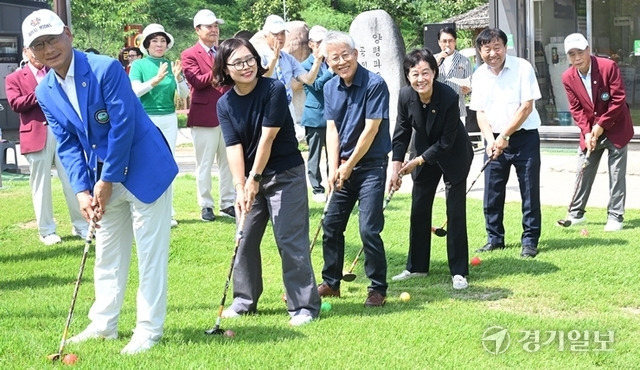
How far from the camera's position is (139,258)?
5570 mm

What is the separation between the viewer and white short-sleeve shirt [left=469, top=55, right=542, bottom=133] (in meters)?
8.44

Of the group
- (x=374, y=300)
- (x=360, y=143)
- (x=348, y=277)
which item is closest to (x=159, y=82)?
(x=348, y=277)

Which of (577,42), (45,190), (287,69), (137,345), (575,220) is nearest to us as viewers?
(137,345)

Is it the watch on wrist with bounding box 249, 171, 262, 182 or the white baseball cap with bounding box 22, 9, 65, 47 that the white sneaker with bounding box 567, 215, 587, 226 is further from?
the white baseball cap with bounding box 22, 9, 65, 47

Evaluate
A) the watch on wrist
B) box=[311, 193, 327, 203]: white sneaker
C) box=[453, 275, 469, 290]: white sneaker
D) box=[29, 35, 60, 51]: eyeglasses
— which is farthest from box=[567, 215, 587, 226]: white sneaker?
box=[29, 35, 60, 51]: eyeglasses

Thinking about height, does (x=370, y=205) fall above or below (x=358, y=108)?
below

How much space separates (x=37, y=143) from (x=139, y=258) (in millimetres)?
4499

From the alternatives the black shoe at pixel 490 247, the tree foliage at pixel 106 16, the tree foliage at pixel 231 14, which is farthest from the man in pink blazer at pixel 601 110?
the tree foliage at pixel 106 16

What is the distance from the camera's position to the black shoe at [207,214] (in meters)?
10.5

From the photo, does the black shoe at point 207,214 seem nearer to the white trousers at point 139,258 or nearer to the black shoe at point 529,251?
the black shoe at point 529,251

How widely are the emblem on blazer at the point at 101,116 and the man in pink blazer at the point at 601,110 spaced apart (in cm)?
548

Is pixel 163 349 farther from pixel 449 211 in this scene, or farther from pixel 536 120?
pixel 536 120

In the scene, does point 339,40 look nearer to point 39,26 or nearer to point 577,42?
point 39,26

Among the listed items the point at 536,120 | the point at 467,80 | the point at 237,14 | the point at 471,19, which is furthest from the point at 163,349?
the point at 237,14
